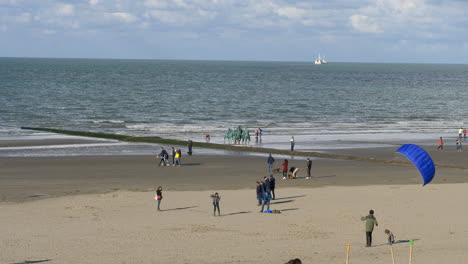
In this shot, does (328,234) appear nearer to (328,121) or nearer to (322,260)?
(322,260)

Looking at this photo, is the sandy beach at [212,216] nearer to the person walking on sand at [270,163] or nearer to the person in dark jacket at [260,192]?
the person in dark jacket at [260,192]

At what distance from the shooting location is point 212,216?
2350 centimetres

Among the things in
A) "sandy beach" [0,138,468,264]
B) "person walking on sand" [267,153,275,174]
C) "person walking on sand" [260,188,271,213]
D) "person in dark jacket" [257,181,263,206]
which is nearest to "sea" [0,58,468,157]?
"sandy beach" [0,138,468,264]

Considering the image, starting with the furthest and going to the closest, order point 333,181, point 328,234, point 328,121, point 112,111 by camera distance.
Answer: point 112,111
point 328,121
point 333,181
point 328,234

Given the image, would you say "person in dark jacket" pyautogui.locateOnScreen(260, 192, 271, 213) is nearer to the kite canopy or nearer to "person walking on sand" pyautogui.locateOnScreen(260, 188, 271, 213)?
"person walking on sand" pyautogui.locateOnScreen(260, 188, 271, 213)

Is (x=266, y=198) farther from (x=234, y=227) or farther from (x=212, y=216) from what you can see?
(x=234, y=227)

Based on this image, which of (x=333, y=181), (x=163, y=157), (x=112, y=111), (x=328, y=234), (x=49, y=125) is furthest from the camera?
(x=112, y=111)

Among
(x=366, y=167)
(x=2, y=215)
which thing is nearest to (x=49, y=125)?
(x=366, y=167)

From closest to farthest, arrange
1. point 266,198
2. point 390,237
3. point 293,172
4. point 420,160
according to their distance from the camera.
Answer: point 390,237
point 420,160
point 266,198
point 293,172

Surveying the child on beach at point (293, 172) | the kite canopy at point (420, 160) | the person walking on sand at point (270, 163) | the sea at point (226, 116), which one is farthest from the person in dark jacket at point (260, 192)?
the sea at point (226, 116)

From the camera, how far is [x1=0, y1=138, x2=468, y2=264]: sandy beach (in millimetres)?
19000

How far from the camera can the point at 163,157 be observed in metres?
35.2

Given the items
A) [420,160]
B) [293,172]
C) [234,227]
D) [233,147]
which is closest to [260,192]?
[234,227]

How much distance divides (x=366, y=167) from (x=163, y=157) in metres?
9.89
